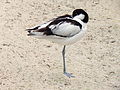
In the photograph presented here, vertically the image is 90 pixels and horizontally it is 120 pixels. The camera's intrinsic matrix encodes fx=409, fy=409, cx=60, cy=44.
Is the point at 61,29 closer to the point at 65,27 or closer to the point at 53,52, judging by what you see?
the point at 65,27

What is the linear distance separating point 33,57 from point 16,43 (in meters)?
0.54

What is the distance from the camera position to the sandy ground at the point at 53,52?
219 inches

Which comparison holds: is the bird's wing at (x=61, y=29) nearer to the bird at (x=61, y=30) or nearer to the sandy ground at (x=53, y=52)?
the bird at (x=61, y=30)

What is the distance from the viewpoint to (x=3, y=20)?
7.35m

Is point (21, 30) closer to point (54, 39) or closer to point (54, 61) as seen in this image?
point (54, 61)

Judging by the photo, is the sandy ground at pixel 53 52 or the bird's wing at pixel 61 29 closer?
the bird's wing at pixel 61 29

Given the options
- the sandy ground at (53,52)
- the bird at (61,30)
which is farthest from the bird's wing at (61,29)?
the sandy ground at (53,52)

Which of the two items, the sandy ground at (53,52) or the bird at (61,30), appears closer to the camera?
the bird at (61,30)

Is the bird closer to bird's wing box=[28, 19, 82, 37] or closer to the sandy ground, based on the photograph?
bird's wing box=[28, 19, 82, 37]

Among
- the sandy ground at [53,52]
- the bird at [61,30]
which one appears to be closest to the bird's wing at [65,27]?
the bird at [61,30]

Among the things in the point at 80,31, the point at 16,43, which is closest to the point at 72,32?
the point at 80,31

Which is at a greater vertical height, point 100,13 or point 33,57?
point 100,13

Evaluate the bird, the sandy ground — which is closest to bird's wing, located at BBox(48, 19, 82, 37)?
the bird

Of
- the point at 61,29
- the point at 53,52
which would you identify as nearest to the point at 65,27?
the point at 61,29
